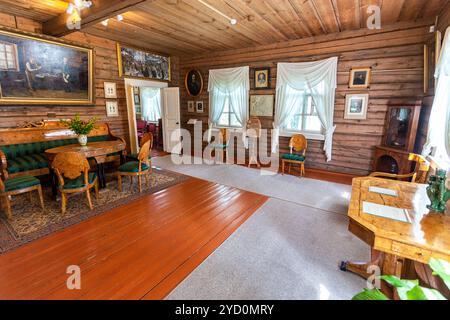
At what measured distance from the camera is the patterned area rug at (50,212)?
8.13 feet

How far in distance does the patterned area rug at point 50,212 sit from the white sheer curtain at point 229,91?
8.73 feet

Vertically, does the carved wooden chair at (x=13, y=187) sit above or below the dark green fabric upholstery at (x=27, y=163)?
below

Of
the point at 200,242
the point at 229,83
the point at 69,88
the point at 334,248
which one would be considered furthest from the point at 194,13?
the point at 334,248

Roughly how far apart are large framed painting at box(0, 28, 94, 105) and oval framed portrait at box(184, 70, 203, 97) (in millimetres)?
2631

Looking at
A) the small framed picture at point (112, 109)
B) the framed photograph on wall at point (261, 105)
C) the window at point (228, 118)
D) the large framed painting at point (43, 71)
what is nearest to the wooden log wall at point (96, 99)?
the small framed picture at point (112, 109)

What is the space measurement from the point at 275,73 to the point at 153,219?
13.8 feet

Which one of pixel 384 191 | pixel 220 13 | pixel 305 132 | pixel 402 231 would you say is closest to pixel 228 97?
pixel 305 132

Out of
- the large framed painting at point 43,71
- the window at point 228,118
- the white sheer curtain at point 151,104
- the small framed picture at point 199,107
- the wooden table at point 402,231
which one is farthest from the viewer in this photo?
the white sheer curtain at point 151,104

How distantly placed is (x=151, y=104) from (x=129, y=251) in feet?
26.8

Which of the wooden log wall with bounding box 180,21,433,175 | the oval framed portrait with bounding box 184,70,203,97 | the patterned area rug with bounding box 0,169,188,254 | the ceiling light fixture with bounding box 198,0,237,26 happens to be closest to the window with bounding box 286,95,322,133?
the wooden log wall with bounding box 180,21,433,175

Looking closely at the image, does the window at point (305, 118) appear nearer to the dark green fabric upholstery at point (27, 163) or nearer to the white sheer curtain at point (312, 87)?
the white sheer curtain at point (312, 87)

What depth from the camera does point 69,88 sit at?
4.33m

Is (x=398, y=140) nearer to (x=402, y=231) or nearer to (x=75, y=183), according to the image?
(x=402, y=231)

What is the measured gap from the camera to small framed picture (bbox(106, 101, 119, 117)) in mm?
5113
